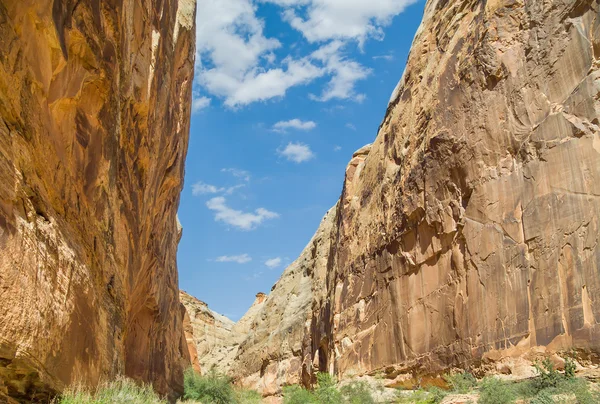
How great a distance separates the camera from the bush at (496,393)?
15160 millimetres

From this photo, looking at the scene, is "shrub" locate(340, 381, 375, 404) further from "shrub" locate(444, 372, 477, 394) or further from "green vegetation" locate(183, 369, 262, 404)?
"green vegetation" locate(183, 369, 262, 404)

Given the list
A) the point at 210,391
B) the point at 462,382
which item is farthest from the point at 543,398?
the point at 210,391

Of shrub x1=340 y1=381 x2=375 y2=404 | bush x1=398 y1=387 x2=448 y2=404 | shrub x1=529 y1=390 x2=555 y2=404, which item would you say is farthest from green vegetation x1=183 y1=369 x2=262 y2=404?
shrub x1=529 y1=390 x2=555 y2=404

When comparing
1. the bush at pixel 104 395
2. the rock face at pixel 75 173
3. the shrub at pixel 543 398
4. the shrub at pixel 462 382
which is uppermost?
the rock face at pixel 75 173

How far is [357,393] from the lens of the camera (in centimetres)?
2281

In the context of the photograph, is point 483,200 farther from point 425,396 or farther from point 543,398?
point 543,398

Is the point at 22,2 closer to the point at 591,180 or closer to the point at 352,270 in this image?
the point at 591,180

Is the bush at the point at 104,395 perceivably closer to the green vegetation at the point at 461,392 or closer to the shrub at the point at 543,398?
the green vegetation at the point at 461,392

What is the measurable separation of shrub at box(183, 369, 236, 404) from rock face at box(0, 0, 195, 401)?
15.4m

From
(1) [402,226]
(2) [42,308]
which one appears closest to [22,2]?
Answer: (2) [42,308]

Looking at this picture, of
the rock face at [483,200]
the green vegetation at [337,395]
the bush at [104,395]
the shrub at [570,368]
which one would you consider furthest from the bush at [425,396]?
the bush at [104,395]

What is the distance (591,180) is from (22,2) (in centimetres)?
1406

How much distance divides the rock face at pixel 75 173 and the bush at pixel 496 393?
9.12 m

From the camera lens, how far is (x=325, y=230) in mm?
45219
